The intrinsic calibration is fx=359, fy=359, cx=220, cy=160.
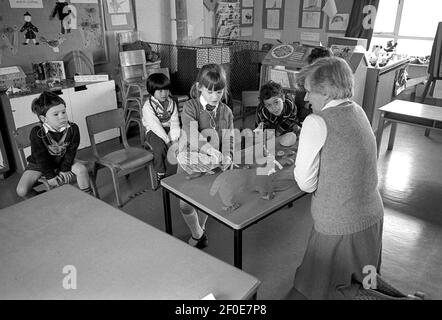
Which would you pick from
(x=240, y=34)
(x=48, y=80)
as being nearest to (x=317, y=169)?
(x=48, y=80)

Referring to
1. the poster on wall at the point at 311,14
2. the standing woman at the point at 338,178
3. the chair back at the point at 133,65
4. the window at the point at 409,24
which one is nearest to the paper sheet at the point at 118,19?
the chair back at the point at 133,65

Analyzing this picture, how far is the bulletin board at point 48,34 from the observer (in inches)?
138

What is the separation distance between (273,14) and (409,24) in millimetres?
2104

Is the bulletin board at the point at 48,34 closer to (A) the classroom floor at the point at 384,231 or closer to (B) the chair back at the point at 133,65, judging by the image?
(B) the chair back at the point at 133,65

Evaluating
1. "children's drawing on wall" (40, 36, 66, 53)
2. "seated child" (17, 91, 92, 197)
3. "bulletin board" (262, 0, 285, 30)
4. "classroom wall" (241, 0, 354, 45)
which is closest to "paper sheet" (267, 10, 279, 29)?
"bulletin board" (262, 0, 285, 30)

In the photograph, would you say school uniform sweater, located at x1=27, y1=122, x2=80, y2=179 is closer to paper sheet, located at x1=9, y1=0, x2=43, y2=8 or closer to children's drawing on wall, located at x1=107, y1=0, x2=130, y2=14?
paper sheet, located at x1=9, y1=0, x2=43, y2=8

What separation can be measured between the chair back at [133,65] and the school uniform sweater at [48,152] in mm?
1888

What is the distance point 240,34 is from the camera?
6.26 m

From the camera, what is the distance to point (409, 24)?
5.29m

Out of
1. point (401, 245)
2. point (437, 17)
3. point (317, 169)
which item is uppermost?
point (437, 17)

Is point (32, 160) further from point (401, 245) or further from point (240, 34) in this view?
point (240, 34)

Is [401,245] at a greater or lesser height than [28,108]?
lesser

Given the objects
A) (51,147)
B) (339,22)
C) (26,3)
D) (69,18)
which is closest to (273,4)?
(339,22)

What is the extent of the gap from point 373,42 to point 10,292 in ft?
19.3
